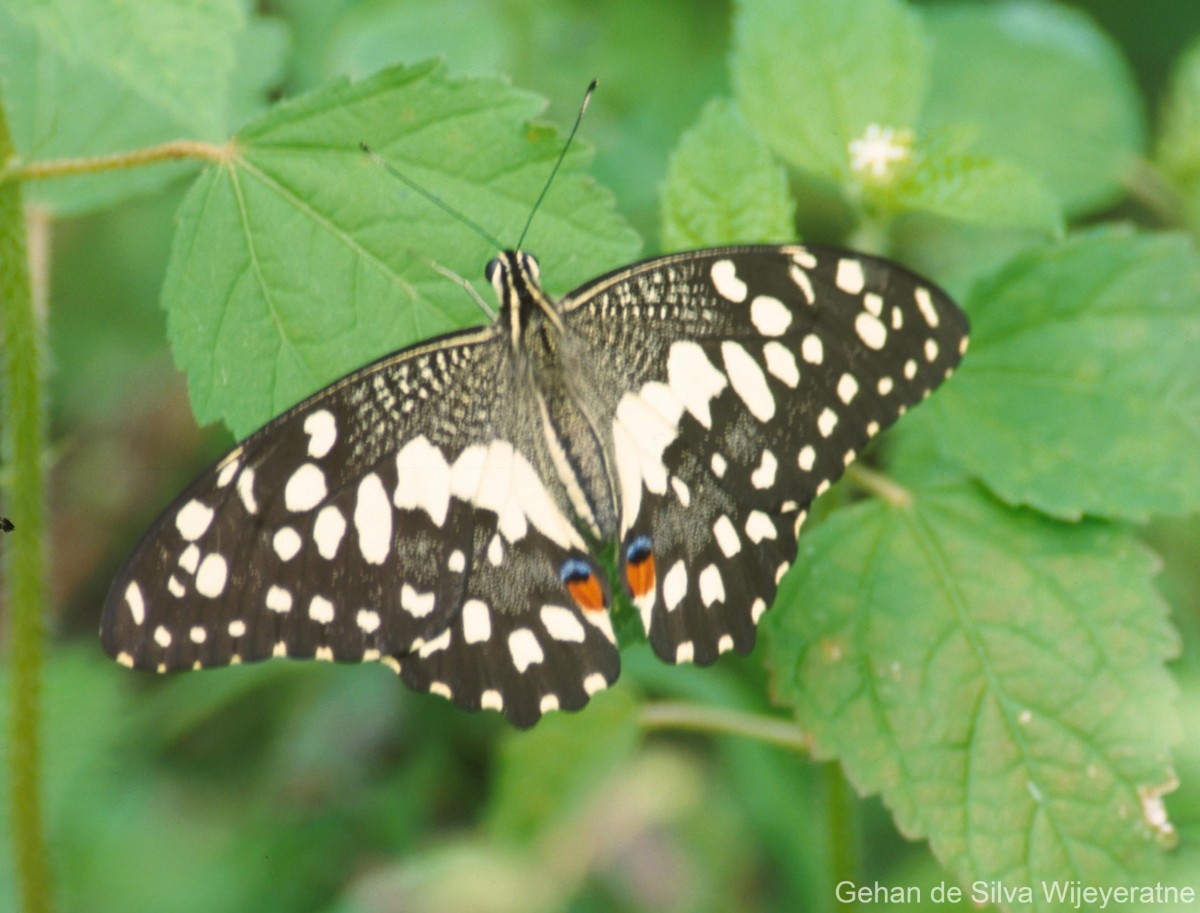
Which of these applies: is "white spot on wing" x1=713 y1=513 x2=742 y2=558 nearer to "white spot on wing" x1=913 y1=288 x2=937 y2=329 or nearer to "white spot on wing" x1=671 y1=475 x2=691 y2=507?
"white spot on wing" x1=671 y1=475 x2=691 y2=507

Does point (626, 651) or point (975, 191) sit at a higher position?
point (975, 191)

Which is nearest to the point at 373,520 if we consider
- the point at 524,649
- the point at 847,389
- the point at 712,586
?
the point at 524,649

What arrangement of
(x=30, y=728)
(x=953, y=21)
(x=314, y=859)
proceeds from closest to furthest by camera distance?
1. (x=30, y=728)
2. (x=314, y=859)
3. (x=953, y=21)

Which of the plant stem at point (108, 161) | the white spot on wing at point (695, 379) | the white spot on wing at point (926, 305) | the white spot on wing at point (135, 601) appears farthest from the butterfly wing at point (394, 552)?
the white spot on wing at point (926, 305)

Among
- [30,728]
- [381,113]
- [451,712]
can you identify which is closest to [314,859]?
[451,712]

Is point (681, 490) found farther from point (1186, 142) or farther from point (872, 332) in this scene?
point (1186, 142)

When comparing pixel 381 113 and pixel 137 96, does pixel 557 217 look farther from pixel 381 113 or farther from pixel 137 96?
pixel 137 96

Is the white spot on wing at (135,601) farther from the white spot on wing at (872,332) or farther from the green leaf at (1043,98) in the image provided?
the green leaf at (1043,98)
